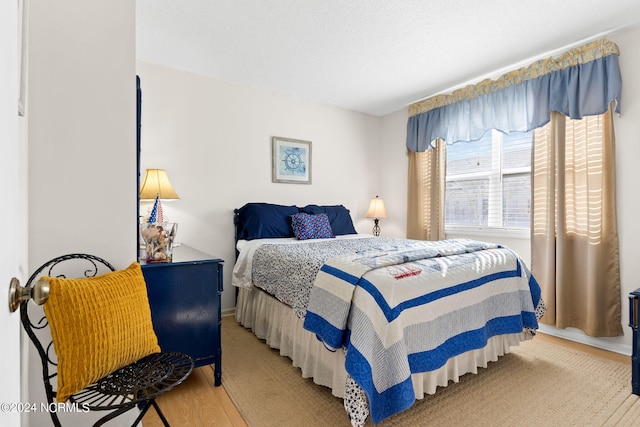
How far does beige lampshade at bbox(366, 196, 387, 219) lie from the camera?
4266 mm

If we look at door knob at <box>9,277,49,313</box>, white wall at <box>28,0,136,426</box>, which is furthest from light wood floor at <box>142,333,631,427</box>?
door knob at <box>9,277,49,313</box>

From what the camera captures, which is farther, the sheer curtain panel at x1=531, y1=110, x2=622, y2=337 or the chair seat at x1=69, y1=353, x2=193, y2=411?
the sheer curtain panel at x1=531, y1=110, x2=622, y2=337

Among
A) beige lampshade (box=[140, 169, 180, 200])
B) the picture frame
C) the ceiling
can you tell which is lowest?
beige lampshade (box=[140, 169, 180, 200])

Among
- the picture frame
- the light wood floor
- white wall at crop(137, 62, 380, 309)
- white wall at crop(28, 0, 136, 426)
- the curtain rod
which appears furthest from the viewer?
the picture frame

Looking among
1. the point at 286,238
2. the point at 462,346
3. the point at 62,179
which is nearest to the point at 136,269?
the point at 62,179

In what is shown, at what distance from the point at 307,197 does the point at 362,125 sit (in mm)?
1383

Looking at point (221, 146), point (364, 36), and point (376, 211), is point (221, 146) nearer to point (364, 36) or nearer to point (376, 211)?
point (364, 36)

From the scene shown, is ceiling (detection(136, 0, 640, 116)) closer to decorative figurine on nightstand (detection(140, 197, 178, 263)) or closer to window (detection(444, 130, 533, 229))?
window (detection(444, 130, 533, 229))

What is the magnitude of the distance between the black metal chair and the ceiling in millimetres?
1813

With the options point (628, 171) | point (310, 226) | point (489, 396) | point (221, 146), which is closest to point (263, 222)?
point (310, 226)

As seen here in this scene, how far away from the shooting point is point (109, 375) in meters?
1.17

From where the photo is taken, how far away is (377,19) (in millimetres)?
2312

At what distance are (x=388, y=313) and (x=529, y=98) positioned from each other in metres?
2.62

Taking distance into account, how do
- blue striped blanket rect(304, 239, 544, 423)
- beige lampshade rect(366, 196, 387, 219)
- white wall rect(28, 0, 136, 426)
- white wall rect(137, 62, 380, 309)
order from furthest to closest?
beige lampshade rect(366, 196, 387, 219) → white wall rect(137, 62, 380, 309) → blue striped blanket rect(304, 239, 544, 423) → white wall rect(28, 0, 136, 426)
